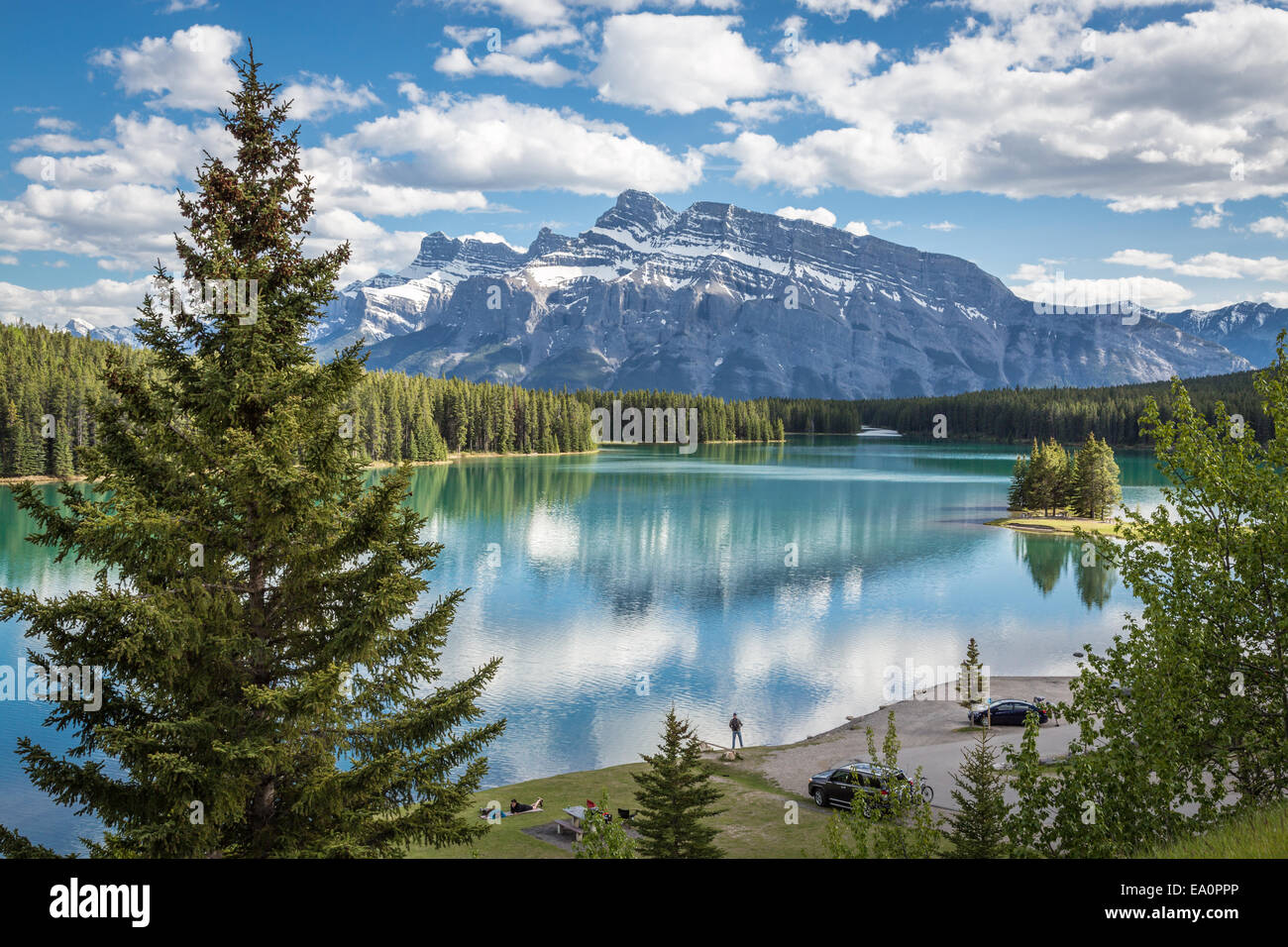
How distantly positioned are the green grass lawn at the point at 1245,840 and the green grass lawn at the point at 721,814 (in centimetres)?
1345

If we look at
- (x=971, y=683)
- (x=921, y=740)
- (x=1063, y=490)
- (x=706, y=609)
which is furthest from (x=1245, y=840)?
(x=1063, y=490)

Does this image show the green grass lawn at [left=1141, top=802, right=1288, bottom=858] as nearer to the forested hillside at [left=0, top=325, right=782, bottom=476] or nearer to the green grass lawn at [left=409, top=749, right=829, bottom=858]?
the green grass lawn at [left=409, top=749, right=829, bottom=858]

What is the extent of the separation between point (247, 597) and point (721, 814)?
19.0 meters

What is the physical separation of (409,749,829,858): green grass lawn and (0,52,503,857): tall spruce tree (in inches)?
326

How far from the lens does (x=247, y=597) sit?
15.5 m

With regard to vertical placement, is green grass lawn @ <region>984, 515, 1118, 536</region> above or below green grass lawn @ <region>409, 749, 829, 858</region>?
above

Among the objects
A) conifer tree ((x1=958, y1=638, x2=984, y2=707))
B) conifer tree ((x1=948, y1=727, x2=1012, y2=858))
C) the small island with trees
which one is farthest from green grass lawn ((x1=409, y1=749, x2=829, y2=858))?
the small island with trees

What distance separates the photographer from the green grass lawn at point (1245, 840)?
8.27 meters

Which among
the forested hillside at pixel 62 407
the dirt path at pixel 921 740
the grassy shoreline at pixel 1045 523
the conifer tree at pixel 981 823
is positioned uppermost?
the forested hillside at pixel 62 407

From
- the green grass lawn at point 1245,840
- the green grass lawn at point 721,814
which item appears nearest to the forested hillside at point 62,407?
the green grass lawn at point 721,814

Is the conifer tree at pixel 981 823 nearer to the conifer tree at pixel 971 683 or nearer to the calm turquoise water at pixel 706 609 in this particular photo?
the calm turquoise water at pixel 706 609

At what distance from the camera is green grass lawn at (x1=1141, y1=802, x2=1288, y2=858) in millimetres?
8266
